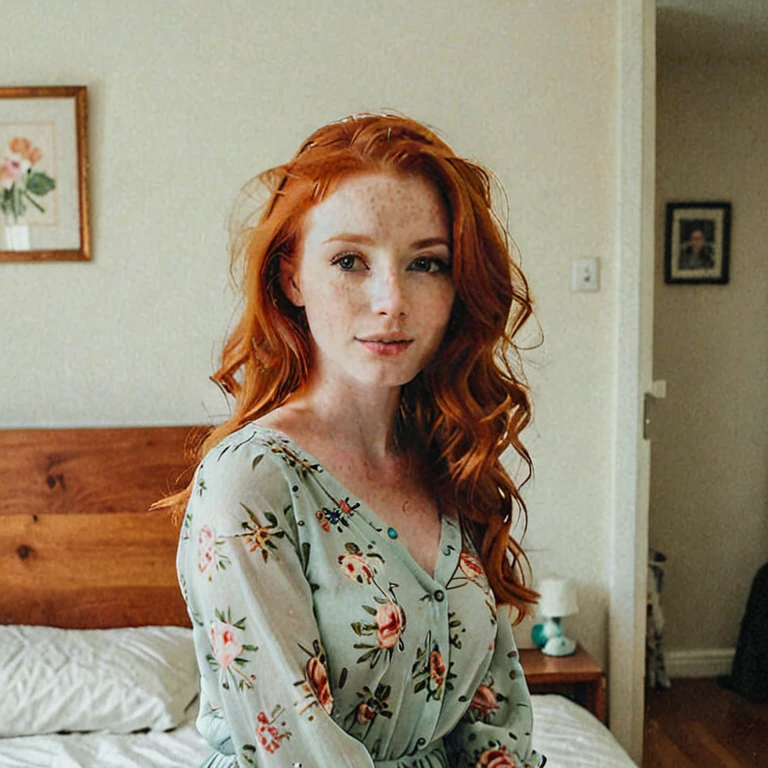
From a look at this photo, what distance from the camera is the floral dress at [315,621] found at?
2.15 feet

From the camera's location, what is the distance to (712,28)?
126 inches

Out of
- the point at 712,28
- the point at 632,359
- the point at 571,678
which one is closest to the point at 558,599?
the point at 571,678

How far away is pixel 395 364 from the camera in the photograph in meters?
0.75

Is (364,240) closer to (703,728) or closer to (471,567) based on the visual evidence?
(471,567)

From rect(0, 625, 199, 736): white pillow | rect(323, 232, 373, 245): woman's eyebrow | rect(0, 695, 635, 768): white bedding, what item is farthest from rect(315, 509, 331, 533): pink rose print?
rect(0, 625, 199, 736): white pillow

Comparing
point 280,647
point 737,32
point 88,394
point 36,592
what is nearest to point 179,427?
point 88,394

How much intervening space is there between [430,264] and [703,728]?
2886 millimetres

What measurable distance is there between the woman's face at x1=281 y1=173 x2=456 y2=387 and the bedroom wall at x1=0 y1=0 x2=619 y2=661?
Answer: 5.96ft

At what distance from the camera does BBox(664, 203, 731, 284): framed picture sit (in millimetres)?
3598

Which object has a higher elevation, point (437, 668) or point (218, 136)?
point (218, 136)

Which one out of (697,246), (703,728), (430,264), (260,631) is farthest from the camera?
(697,246)

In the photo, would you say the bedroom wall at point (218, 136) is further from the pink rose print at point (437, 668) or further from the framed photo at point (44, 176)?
the pink rose print at point (437, 668)

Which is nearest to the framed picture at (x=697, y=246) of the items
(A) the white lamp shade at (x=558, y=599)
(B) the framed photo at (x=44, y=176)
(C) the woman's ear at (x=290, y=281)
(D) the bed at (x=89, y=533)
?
(A) the white lamp shade at (x=558, y=599)

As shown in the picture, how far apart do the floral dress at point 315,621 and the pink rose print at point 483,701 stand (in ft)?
0.08
